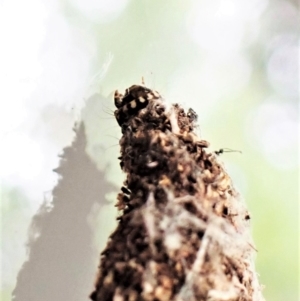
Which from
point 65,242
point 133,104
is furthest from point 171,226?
point 65,242

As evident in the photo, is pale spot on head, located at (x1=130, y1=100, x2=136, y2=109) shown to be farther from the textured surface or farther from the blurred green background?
the blurred green background

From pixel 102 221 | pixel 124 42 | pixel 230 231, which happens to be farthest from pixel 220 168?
pixel 124 42

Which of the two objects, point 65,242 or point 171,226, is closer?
point 171,226

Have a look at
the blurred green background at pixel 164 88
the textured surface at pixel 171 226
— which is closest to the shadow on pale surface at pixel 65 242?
the blurred green background at pixel 164 88

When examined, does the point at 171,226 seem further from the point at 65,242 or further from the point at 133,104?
the point at 65,242

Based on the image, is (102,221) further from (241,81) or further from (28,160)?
(241,81)

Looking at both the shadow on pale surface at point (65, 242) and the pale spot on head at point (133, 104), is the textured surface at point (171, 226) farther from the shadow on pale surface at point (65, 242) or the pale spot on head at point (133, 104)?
the shadow on pale surface at point (65, 242)

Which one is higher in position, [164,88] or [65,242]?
[164,88]
